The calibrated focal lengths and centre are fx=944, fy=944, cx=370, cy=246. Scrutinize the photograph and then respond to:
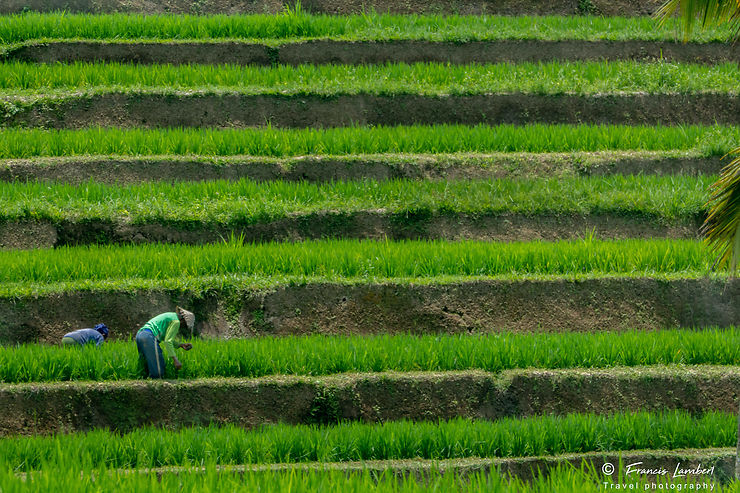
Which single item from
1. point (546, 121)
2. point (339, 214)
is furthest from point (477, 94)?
point (339, 214)

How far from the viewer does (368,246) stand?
8406 mm

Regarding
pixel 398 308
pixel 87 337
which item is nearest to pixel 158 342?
pixel 87 337

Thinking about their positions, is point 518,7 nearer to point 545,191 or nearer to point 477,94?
point 477,94

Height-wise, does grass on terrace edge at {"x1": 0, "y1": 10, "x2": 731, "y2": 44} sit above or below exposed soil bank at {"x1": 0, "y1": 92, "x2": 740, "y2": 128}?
above

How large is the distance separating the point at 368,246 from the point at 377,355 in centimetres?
160

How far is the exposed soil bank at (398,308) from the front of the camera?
7.70 m

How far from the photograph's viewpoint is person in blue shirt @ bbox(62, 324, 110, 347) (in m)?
7.09

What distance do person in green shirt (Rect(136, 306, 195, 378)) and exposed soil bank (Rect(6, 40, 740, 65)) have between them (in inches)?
215

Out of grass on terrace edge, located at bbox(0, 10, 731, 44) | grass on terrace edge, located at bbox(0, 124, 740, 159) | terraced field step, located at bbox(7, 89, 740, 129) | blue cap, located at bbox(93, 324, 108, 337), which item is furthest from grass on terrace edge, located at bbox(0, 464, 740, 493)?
grass on terrace edge, located at bbox(0, 10, 731, 44)

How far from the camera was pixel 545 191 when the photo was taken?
9195 mm

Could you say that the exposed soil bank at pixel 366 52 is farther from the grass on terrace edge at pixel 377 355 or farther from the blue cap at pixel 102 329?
the grass on terrace edge at pixel 377 355

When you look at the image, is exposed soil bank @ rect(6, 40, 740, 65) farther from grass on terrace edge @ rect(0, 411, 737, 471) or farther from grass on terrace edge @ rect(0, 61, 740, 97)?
grass on terrace edge @ rect(0, 411, 737, 471)

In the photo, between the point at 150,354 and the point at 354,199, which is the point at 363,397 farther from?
the point at 354,199

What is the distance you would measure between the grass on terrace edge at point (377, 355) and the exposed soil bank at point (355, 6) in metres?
6.76
